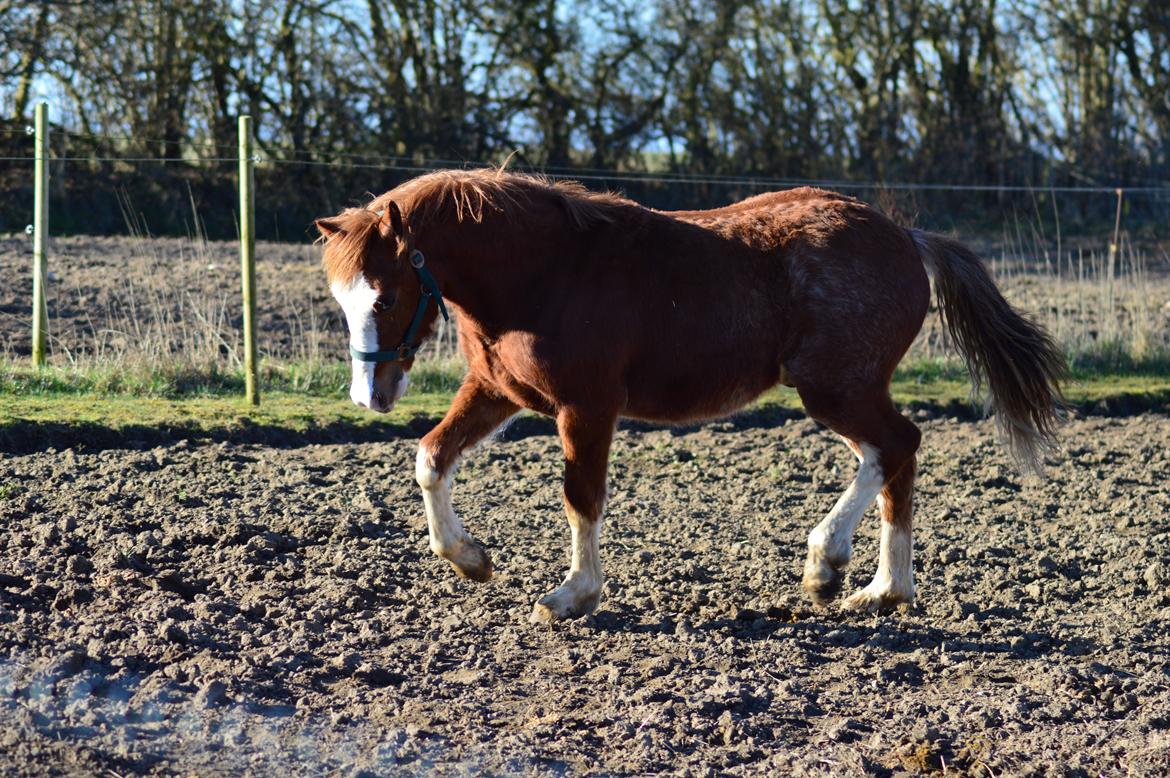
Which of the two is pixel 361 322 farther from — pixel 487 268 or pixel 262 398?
pixel 262 398

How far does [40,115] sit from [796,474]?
6.02 metres

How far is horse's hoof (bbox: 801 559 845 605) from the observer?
5059 millimetres

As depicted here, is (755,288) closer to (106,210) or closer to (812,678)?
(812,678)

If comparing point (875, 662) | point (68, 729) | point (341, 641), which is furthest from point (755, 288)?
point (68, 729)

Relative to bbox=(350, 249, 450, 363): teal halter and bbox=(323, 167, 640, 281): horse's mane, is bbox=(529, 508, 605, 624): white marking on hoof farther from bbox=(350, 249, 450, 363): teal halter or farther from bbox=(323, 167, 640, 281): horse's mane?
bbox=(323, 167, 640, 281): horse's mane

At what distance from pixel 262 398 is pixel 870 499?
5.25 m

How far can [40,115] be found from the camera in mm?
9594

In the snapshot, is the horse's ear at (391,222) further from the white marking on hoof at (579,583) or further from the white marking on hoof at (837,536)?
the white marking on hoof at (837,536)

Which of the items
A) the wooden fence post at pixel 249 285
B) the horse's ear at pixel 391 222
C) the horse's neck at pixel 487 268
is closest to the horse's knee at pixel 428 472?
the horse's neck at pixel 487 268

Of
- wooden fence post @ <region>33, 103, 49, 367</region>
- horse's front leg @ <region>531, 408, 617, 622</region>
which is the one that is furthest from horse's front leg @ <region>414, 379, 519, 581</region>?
wooden fence post @ <region>33, 103, 49, 367</region>

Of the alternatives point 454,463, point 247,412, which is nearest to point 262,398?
point 247,412

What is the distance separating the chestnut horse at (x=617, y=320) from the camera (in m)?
4.75

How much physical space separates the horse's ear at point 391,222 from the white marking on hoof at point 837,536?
193 cm

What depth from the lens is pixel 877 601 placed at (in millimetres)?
5270
